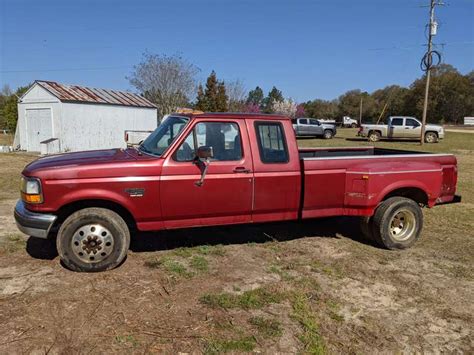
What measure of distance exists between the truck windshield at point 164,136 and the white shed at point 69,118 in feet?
51.7

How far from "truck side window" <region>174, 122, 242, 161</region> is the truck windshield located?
0.18 metres

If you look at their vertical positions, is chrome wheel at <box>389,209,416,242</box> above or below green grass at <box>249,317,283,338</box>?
above

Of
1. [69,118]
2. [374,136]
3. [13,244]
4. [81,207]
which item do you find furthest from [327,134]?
[81,207]

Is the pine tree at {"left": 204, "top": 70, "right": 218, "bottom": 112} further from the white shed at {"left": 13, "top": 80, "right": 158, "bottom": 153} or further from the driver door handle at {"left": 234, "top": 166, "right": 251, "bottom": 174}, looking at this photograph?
the driver door handle at {"left": 234, "top": 166, "right": 251, "bottom": 174}

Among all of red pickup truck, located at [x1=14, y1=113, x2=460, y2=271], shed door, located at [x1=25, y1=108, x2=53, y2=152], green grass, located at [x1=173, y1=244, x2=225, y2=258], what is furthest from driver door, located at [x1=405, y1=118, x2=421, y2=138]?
green grass, located at [x1=173, y1=244, x2=225, y2=258]

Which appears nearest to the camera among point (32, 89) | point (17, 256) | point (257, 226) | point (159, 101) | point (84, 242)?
point (84, 242)

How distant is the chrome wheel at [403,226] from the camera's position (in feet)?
19.6

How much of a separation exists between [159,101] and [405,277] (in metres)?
32.8

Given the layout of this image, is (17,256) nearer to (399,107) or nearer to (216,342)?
(216,342)

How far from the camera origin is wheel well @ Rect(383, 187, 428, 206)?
5.98 m

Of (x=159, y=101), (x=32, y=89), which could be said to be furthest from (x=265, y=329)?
(x=159, y=101)

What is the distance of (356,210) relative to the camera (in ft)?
18.6

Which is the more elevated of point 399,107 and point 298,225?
point 399,107

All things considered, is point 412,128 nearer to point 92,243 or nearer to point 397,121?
point 397,121
